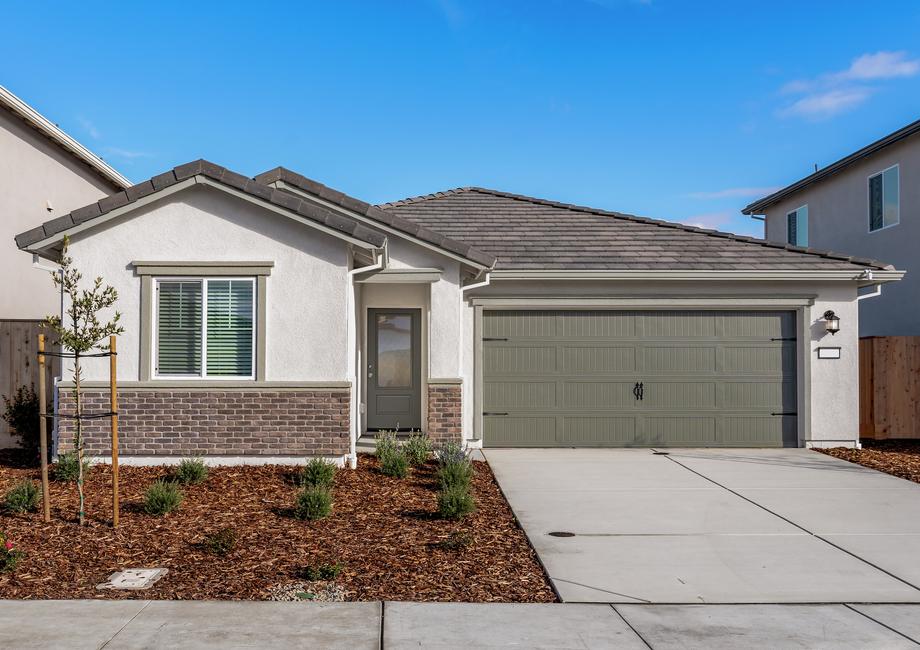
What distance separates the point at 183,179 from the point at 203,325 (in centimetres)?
194

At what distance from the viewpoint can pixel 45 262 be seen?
11117mm

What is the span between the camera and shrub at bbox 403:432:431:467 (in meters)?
11.1

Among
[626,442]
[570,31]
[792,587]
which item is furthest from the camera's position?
[570,31]

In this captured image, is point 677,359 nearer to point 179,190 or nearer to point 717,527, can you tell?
point 717,527

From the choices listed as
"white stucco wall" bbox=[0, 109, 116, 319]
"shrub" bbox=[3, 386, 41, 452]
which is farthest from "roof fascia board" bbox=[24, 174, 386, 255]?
"white stucco wall" bbox=[0, 109, 116, 319]

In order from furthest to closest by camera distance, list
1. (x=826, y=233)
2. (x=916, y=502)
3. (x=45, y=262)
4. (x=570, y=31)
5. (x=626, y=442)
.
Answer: (x=826, y=233), (x=570, y=31), (x=626, y=442), (x=45, y=262), (x=916, y=502)

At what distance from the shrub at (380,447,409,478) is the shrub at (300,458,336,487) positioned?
3.02 feet

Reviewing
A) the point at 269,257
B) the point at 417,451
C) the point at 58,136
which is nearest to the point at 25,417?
the point at 269,257

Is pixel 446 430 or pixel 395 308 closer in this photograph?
pixel 446 430

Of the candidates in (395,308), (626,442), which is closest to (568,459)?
(626,442)

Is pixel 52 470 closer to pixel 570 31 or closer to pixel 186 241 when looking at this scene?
pixel 186 241

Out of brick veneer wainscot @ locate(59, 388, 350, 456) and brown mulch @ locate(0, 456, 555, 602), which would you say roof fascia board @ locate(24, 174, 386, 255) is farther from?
brown mulch @ locate(0, 456, 555, 602)

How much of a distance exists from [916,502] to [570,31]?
10877 mm

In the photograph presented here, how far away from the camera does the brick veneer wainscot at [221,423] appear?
10.5m
